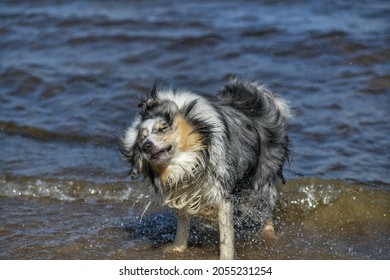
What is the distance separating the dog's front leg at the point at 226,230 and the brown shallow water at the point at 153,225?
1.27 ft

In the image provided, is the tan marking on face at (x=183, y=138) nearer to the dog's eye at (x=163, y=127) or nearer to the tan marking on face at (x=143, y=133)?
the dog's eye at (x=163, y=127)

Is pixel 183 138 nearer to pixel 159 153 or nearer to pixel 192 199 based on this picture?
pixel 159 153

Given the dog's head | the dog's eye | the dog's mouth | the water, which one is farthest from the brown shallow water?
the dog's eye

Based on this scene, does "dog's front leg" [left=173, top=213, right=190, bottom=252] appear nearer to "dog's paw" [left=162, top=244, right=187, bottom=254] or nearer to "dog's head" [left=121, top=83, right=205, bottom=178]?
"dog's paw" [left=162, top=244, right=187, bottom=254]

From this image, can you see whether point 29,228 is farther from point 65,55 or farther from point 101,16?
point 101,16

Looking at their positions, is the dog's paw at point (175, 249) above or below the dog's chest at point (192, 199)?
below

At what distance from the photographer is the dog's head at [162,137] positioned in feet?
18.6

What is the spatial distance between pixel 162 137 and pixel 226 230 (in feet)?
3.27

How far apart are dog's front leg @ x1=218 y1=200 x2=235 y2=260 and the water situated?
1.50 ft

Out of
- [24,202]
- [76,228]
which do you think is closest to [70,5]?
[24,202]

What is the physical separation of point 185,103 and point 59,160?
346 centimetres

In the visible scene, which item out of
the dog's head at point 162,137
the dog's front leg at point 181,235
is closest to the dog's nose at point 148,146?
the dog's head at point 162,137

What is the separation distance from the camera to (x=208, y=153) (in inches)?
232

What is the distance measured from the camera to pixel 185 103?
5.96 metres
